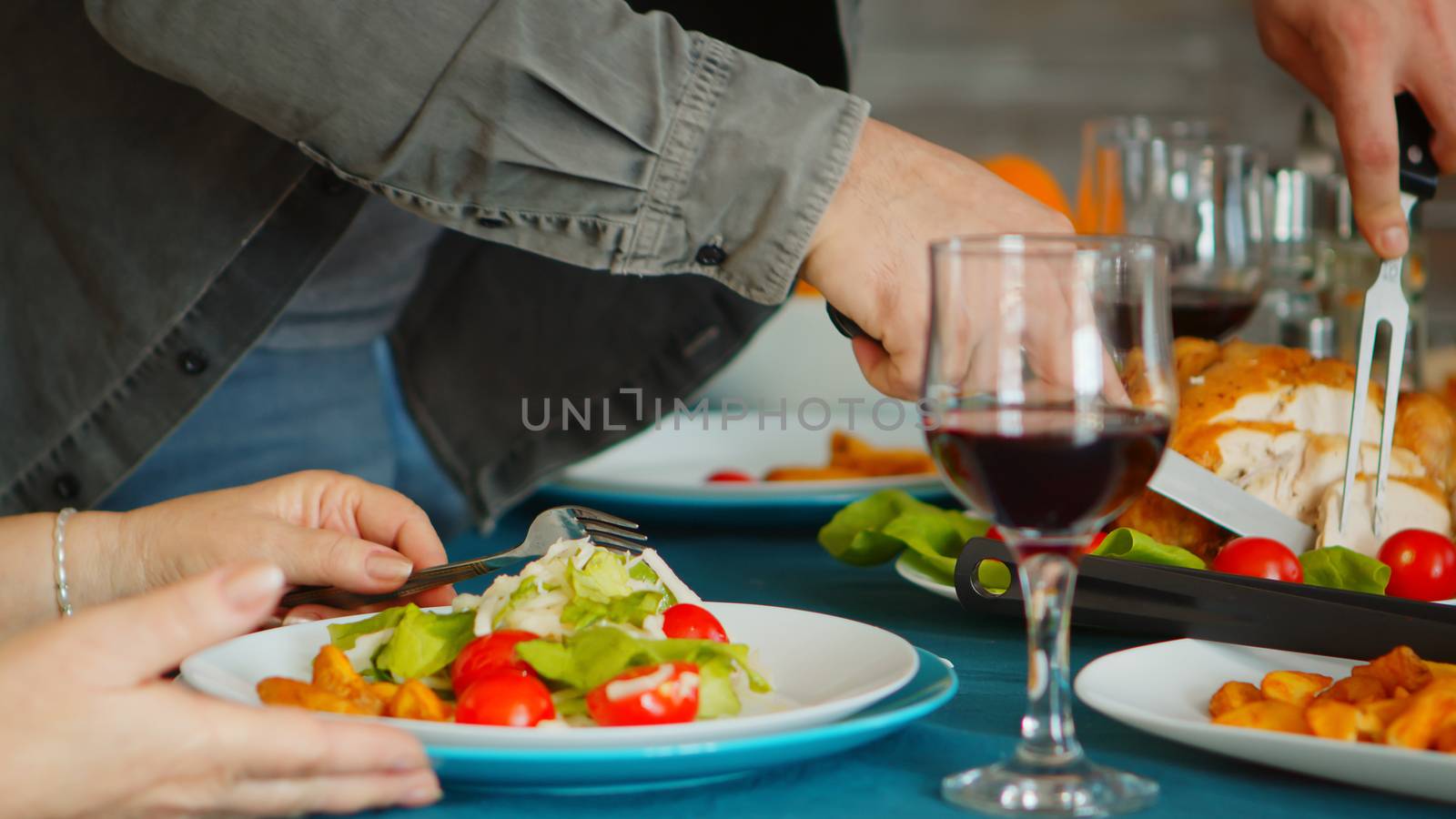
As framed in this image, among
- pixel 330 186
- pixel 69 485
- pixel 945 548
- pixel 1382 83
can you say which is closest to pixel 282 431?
pixel 69 485

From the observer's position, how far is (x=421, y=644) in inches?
32.8

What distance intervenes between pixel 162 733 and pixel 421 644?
0.20 metres

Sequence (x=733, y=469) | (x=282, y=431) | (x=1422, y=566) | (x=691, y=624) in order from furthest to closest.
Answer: (x=733, y=469)
(x=282, y=431)
(x=1422, y=566)
(x=691, y=624)

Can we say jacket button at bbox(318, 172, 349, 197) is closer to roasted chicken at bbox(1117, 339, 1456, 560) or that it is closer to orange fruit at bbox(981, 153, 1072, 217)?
roasted chicken at bbox(1117, 339, 1456, 560)

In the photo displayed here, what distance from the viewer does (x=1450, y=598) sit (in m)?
1.06

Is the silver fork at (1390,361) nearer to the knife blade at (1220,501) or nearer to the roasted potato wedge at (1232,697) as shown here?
the knife blade at (1220,501)

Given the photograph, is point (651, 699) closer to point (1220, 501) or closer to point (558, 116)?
point (558, 116)

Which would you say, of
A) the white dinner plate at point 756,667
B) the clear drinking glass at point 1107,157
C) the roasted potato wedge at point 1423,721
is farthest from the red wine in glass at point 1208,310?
the roasted potato wedge at point 1423,721

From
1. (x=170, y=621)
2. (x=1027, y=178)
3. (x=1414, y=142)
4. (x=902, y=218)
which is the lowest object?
(x=170, y=621)

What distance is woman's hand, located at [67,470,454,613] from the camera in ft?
3.29

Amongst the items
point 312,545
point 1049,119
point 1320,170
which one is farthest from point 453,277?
point 1049,119

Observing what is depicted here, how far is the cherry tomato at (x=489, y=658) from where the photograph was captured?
0.79 m

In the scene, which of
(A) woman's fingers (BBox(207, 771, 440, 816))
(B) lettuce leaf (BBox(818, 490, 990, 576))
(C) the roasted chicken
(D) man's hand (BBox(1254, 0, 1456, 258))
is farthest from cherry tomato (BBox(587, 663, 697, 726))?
(D) man's hand (BBox(1254, 0, 1456, 258))

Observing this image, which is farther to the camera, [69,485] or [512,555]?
[69,485]
